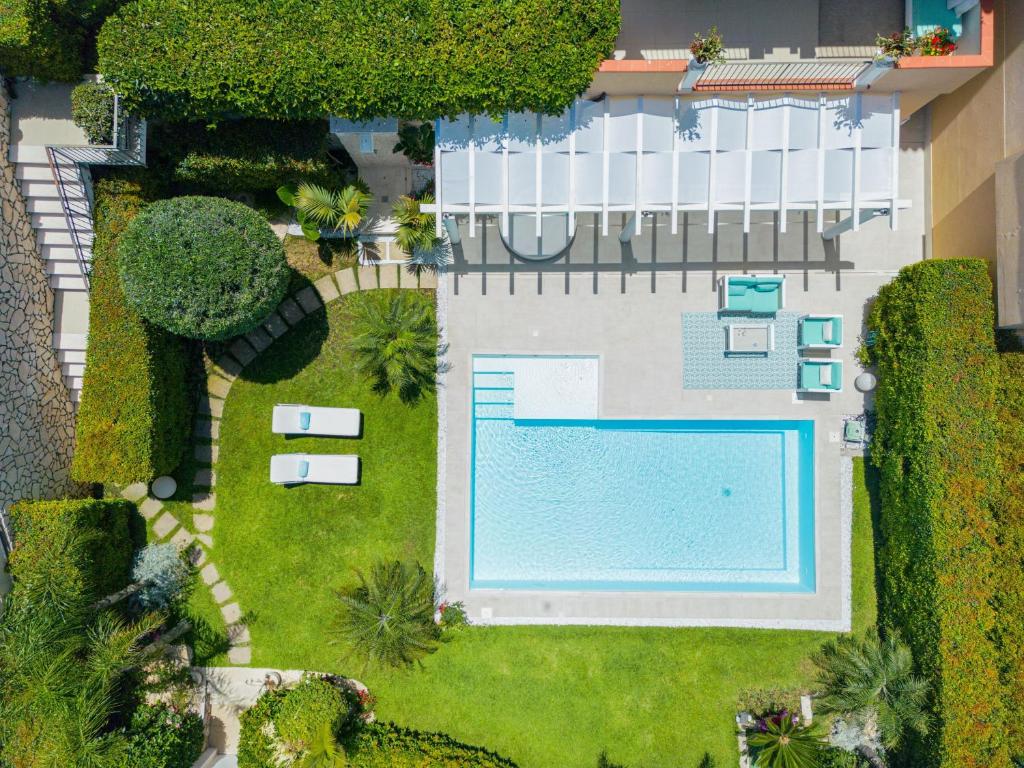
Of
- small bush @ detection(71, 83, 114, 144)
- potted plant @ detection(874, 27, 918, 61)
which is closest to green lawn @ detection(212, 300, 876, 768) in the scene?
small bush @ detection(71, 83, 114, 144)

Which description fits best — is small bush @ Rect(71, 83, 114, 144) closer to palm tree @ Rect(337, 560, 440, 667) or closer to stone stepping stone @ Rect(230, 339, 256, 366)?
stone stepping stone @ Rect(230, 339, 256, 366)

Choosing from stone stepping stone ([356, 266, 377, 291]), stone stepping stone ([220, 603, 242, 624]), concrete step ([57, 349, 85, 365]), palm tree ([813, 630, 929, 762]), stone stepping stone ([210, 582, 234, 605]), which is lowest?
palm tree ([813, 630, 929, 762])

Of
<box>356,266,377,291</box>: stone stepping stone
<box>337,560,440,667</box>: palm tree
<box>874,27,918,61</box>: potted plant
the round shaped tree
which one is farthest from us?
<box>356,266,377,291</box>: stone stepping stone

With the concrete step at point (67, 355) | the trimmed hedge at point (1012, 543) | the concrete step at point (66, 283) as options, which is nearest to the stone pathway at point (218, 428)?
the concrete step at point (67, 355)

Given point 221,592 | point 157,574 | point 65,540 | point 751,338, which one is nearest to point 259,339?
point 65,540

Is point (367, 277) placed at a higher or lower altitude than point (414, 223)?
lower

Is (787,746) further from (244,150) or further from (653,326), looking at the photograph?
(244,150)

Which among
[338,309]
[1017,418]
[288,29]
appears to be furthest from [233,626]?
[1017,418]
